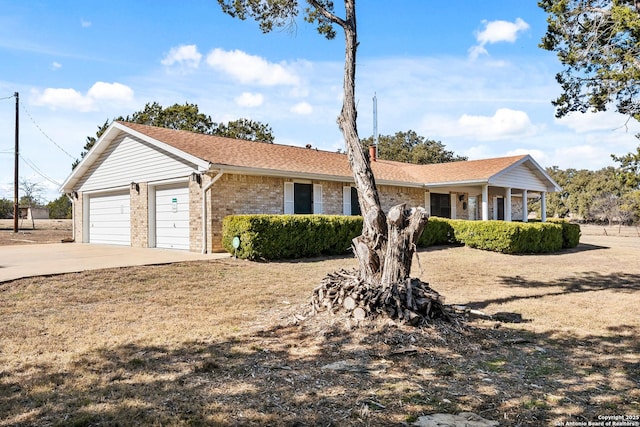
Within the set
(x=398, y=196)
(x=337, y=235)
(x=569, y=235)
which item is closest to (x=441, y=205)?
(x=398, y=196)

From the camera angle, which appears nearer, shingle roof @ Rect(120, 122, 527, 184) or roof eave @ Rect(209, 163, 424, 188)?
roof eave @ Rect(209, 163, 424, 188)

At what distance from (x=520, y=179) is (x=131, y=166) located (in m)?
17.5

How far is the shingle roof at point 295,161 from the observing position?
14438 millimetres

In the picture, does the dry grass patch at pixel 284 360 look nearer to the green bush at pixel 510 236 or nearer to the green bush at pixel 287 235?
the green bush at pixel 287 235

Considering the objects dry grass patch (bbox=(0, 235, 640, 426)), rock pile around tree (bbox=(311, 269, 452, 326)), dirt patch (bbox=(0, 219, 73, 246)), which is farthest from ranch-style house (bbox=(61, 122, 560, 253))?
rock pile around tree (bbox=(311, 269, 452, 326))

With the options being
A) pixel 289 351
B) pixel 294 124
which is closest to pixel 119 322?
pixel 289 351

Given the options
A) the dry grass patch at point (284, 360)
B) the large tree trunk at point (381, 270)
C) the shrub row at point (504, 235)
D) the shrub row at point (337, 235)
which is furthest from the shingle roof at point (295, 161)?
the large tree trunk at point (381, 270)

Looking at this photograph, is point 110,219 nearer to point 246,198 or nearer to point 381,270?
point 246,198

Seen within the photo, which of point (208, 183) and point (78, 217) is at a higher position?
point (208, 183)

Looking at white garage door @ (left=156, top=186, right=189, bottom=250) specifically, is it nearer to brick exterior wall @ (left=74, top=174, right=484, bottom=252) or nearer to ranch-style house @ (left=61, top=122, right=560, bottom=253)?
ranch-style house @ (left=61, top=122, right=560, bottom=253)

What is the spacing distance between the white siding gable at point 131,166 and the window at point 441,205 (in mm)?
12697

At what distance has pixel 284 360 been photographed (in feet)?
13.6

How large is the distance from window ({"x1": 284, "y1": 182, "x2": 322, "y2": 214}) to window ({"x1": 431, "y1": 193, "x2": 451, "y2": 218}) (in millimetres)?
7769

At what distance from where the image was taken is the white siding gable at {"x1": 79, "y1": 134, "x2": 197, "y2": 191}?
574 inches
